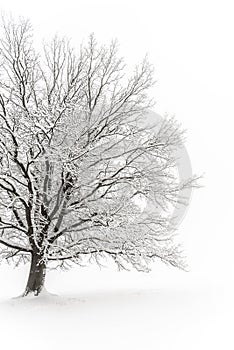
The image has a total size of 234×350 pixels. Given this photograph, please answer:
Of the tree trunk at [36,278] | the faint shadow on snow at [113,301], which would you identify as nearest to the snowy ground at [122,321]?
the faint shadow on snow at [113,301]

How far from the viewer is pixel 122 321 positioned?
13148mm

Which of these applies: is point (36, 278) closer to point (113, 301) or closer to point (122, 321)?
point (113, 301)

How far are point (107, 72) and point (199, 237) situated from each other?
3091 cm

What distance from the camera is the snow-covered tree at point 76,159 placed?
51.1ft

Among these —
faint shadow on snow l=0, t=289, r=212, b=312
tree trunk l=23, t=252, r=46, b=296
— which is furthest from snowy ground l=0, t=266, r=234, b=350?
tree trunk l=23, t=252, r=46, b=296

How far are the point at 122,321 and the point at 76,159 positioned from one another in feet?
18.5

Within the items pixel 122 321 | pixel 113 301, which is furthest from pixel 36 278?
pixel 122 321

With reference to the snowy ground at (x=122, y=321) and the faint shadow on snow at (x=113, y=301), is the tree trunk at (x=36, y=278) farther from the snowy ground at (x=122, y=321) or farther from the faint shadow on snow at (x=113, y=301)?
the snowy ground at (x=122, y=321)

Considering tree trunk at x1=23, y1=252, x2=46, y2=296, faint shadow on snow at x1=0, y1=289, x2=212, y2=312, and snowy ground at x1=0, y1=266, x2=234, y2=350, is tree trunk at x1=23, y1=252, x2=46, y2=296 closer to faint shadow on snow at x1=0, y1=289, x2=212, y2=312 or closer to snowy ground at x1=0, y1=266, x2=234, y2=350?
faint shadow on snow at x1=0, y1=289, x2=212, y2=312

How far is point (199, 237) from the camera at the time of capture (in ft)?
150

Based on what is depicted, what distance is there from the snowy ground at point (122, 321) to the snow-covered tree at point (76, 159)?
Answer: 141 centimetres

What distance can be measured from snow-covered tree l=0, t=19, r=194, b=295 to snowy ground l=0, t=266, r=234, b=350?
141 centimetres

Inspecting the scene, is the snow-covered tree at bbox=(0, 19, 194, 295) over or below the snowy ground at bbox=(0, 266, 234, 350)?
over

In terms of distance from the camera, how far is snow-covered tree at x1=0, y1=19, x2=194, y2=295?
15.6m
